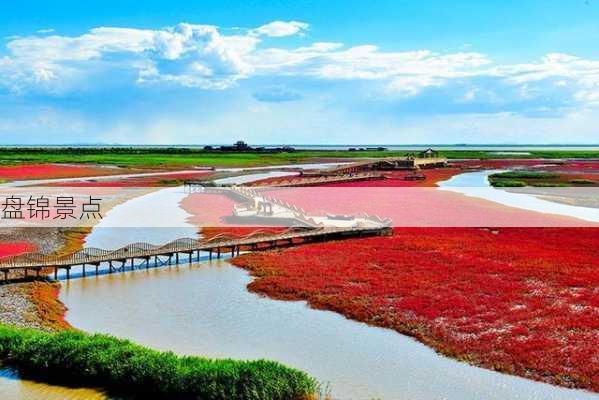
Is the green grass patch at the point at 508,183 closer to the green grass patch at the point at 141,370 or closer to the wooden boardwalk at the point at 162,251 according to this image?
the wooden boardwalk at the point at 162,251

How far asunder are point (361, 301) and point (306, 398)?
34.7 feet

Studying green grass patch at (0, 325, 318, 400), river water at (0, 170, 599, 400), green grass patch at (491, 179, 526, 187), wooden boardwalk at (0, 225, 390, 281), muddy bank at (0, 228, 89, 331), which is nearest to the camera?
green grass patch at (0, 325, 318, 400)

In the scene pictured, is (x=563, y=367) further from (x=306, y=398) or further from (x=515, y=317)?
(x=306, y=398)

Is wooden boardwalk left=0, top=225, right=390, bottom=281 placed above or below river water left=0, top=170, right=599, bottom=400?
above

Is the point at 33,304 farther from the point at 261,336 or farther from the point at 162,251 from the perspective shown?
the point at 261,336

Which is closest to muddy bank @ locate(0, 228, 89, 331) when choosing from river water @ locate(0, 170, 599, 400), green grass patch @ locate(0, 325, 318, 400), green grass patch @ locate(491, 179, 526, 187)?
river water @ locate(0, 170, 599, 400)

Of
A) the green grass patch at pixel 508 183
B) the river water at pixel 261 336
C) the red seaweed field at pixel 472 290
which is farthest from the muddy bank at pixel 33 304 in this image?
the green grass patch at pixel 508 183

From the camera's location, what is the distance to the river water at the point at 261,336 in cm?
1823

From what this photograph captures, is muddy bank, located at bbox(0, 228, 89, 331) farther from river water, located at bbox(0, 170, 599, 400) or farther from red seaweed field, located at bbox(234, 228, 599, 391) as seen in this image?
red seaweed field, located at bbox(234, 228, 599, 391)

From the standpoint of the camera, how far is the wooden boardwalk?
103ft

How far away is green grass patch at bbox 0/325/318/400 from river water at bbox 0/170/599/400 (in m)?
0.87

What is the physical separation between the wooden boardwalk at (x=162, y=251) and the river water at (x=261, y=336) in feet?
3.42

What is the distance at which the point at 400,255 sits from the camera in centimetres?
3759

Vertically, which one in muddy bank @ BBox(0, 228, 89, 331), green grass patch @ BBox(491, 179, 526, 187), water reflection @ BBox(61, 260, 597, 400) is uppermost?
green grass patch @ BBox(491, 179, 526, 187)
